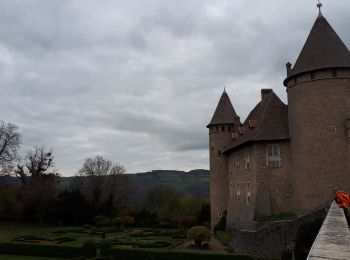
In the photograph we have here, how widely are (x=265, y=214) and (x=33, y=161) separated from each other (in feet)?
136

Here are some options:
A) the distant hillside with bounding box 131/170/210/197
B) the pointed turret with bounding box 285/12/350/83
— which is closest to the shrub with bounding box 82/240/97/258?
the pointed turret with bounding box 285/12/350/83

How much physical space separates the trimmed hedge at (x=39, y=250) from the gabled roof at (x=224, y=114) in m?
19.2

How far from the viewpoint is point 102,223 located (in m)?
49.9

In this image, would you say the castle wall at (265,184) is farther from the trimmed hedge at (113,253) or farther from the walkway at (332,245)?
the walkway at (332,245)

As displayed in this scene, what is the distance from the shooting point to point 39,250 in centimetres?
2883

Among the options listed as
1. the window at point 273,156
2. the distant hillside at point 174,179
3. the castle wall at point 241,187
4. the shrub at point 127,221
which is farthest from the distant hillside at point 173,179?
the window at point 273,156

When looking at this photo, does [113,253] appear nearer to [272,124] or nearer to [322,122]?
[272,124]

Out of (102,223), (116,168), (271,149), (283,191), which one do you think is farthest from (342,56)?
(116,168)

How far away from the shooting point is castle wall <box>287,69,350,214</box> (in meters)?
24.8

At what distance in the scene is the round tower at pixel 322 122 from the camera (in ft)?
81.3

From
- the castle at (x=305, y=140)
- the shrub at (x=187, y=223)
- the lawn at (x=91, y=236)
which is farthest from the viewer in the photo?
the shrub at (x=187, y=223)

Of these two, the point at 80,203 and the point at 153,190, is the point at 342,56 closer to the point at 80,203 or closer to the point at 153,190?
the point at 80,203

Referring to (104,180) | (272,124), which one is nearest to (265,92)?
(272,124)

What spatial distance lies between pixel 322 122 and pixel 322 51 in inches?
171
